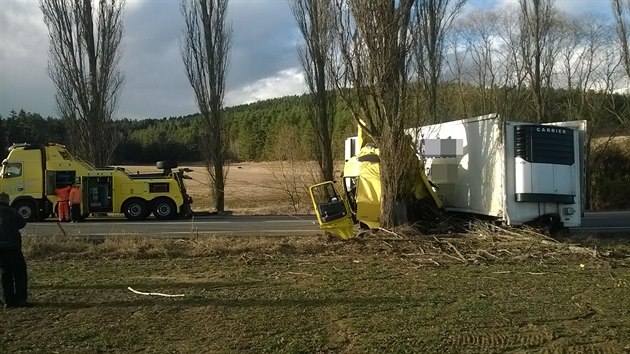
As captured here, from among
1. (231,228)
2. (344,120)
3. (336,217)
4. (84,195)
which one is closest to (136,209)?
(84,195)

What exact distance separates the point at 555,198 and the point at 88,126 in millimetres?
21253

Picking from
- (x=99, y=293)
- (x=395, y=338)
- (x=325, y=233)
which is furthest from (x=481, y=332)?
(x=325, y=233)

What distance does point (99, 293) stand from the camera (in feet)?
30.6

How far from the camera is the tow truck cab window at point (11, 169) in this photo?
24.9 meters

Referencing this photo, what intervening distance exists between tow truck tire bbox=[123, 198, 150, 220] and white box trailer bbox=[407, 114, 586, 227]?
13.4 m

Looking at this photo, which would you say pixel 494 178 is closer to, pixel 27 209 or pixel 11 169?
pixel 27 209

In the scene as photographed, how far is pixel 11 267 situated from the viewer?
8.62 meters

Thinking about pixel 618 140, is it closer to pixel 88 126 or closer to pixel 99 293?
pixel 88 126

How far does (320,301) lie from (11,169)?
2061cm

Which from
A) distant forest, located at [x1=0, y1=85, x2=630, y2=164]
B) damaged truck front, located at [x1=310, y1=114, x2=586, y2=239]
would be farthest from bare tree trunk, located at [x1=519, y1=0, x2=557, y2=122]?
damaged truck front, located at [x1=310, y1=114, x2=586, y2=239]

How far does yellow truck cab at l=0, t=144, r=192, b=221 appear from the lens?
2484 cm

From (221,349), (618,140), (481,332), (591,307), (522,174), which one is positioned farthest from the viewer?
(618,140)

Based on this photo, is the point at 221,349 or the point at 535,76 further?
the point at 535,76

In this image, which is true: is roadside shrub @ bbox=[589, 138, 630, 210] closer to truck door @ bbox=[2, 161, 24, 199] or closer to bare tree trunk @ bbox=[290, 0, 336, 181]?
bare tree trunk @ bbox=[290, 0, 336, 181]
